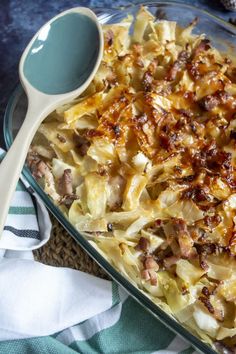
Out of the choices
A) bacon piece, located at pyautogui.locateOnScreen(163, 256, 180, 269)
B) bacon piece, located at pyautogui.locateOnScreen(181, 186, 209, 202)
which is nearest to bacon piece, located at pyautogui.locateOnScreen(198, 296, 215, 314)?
bacon piece, located at pyautogui.locateOnScreen(163, 256, 180, 269)

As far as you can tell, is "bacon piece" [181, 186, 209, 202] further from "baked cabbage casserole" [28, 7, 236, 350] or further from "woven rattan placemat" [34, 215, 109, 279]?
"woven rattan placemat" [34, 215, 109, 279]

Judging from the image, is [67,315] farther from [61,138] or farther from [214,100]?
[214,100]

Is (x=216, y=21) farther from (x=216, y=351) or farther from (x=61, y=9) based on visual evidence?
(x=216, y=351)

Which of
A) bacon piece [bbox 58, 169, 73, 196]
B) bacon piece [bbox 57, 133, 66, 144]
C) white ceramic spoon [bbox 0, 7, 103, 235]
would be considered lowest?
bacon piece [bbox 58, 169, 73, 196]

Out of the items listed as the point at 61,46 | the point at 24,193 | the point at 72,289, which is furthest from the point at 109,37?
the point at 72,289

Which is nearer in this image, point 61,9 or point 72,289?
point 72,289
